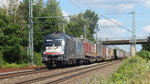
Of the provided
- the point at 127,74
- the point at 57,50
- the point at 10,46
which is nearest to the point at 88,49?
the point at 10,46

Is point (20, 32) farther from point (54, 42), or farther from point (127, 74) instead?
point (127, 74)

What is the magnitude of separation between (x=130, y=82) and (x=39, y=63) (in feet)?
112

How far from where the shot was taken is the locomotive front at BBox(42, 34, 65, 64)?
105 feet

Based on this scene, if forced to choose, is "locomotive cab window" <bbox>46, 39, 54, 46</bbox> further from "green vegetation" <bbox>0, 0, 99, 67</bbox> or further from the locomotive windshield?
"green vegetation" <bbox>0, 0, 99, 67</bbox>

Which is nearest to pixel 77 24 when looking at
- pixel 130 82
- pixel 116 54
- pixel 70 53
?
pixel 116 54

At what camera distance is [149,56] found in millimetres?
48812

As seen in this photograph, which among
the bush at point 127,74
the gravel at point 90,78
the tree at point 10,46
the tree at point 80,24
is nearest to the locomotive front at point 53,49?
the gravel at point 90,78

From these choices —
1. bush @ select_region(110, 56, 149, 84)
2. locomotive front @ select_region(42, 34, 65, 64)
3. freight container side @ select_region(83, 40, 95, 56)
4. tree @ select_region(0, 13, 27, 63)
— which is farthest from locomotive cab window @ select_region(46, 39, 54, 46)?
bush @ select_region(110, 56, 149, 84)

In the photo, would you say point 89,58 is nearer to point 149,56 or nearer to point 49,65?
point 149,56

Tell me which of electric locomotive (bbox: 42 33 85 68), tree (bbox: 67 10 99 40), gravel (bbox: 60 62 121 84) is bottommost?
gravel (bbox: 60 62 121 84)

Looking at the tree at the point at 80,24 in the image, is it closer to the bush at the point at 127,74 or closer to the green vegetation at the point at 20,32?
the green vegetation at the point at 20,32

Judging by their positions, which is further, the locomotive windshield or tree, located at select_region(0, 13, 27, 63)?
tree, located at select_region(0, 13, 27, 63)

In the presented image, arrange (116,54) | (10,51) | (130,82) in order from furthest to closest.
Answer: (116,54) < (10,51) < (130,82)

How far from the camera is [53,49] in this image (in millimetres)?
32500
